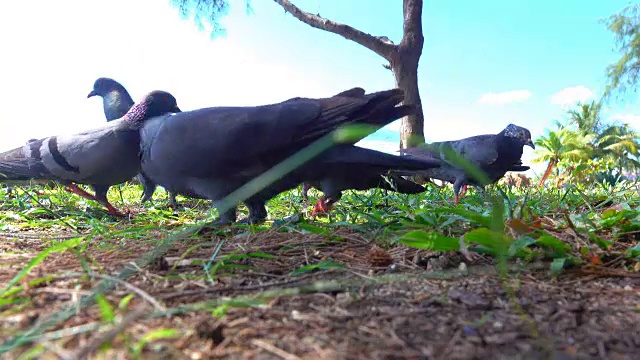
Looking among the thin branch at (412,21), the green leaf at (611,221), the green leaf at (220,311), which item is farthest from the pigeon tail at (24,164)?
the thin branch at (412,21)

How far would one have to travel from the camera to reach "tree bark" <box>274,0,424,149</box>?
8.01 m

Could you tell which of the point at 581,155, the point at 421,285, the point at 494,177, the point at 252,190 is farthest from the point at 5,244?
the point at 581,155

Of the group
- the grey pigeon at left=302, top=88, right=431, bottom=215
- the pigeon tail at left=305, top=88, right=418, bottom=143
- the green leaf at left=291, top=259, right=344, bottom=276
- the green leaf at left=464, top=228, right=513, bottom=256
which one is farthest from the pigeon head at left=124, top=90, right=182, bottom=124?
the green leaf at left=464, top=228, right=513, bottom=256

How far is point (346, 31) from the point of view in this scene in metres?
8.20

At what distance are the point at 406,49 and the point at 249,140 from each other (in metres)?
6.81

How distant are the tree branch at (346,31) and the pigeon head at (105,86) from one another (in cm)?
418

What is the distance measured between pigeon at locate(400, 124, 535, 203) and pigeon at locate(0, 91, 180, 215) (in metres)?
3.90

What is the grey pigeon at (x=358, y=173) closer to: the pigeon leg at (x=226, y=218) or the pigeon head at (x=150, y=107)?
the pigeon leg at (x=226, y=218)

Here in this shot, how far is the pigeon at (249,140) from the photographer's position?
2.15m

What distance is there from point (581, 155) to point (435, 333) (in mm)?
33458

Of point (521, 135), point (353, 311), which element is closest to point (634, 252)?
point (353, 311)

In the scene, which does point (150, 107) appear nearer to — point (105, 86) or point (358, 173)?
point (358, 173)

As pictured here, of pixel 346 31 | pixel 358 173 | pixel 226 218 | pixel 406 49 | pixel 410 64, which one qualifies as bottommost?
pixel 226 218

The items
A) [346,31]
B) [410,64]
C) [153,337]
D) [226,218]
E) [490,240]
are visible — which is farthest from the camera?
[346,31]
